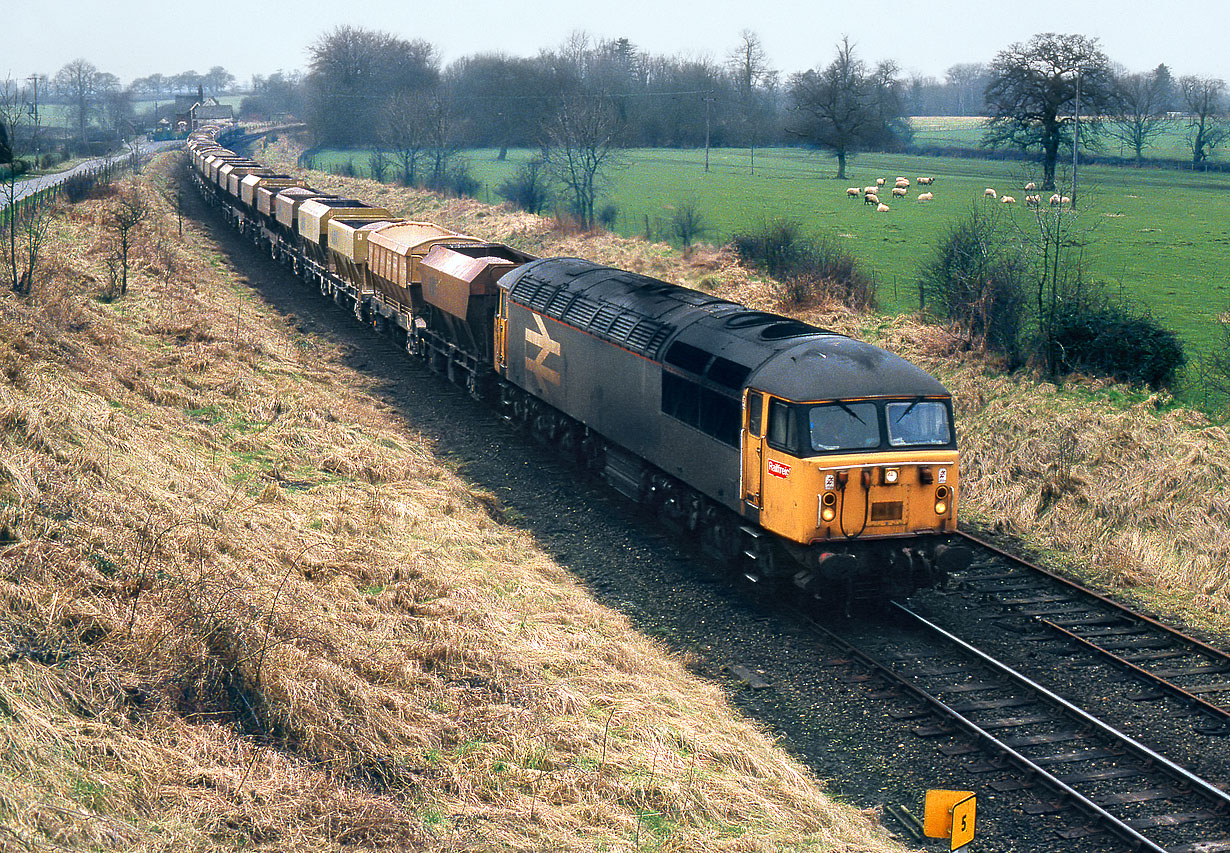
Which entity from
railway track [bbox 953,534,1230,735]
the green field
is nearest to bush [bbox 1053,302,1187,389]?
railway track [bbox 953,534,1230,735]

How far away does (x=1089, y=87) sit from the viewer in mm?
60031

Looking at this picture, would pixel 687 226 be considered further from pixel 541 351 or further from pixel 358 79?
pixel 358 79

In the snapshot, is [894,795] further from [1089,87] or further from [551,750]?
[1089,87]

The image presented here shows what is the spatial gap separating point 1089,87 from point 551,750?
60.2 m

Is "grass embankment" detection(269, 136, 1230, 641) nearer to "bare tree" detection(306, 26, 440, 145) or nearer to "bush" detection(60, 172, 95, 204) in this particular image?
"bush" detection(60, 172, 95, 204)

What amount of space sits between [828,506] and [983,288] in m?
15.8

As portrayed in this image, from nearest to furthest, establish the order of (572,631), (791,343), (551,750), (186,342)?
(551,750), (572,631), (791,343), (186,342)

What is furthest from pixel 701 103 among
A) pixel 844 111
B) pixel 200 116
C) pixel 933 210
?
pixel 200 116

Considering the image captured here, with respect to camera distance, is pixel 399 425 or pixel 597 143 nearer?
pixel 399 425

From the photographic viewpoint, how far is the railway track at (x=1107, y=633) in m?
13.2

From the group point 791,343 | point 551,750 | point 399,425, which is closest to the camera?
point 551,750

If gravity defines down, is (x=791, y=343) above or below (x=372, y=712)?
above

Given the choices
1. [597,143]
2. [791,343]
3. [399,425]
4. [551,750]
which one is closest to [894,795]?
[551,750]

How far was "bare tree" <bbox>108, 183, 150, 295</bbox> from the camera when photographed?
3272 centimetres
